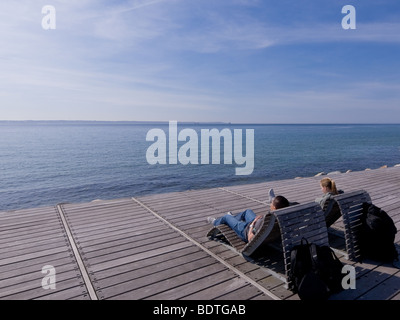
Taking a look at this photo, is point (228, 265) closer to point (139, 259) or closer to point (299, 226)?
point (299, 226)

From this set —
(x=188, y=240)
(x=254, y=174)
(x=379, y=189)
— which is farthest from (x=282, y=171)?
(x=188, y=240)

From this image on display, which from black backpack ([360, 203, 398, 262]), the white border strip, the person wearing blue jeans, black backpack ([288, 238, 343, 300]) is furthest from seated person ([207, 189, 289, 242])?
Answer: black backpack ([360, 203, 398, 262])

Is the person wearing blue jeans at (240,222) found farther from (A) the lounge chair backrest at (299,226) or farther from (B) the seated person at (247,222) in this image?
(A) the lounge chair backrest at (299,226)

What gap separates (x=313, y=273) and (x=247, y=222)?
186 cm

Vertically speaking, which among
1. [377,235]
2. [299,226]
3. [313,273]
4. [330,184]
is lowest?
[313,273]

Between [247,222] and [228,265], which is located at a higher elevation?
[247,222]

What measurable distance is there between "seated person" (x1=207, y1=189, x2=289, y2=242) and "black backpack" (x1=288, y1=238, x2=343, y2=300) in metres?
0.78

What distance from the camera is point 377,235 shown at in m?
4.73

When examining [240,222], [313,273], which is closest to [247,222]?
[240,222]

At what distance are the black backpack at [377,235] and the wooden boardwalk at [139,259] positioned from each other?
0.18 meters

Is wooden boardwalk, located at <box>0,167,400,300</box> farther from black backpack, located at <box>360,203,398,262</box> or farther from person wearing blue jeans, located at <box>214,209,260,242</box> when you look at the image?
person wearing blue jeans, located at <box>214,209,260,242</box>
